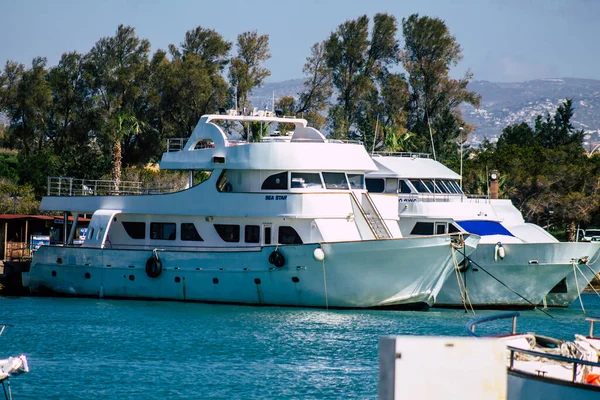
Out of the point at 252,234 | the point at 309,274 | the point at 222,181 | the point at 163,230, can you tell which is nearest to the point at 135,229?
the point at 163,230

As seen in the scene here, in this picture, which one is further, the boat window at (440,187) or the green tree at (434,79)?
the green tree at (434,79)

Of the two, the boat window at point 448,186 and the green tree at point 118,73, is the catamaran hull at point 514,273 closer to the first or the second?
the boat window at point 448,186

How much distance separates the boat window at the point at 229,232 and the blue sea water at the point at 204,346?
244cm

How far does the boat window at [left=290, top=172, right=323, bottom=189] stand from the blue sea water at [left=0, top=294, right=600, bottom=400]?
3861 millimetres

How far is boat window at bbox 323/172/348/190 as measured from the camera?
101 feet

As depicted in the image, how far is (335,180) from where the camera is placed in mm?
30969

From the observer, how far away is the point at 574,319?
30531 mm

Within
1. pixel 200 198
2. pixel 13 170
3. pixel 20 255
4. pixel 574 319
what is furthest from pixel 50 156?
pixel 574 319

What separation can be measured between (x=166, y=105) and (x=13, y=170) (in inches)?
417

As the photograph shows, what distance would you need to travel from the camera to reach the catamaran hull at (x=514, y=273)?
105 feet

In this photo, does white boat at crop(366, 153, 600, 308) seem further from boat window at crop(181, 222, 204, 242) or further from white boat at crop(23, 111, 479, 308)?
boat window at crop(181, 222, 204, 242)

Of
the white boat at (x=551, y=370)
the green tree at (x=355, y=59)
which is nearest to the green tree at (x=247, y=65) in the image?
the green tree at (x=355, y=59)

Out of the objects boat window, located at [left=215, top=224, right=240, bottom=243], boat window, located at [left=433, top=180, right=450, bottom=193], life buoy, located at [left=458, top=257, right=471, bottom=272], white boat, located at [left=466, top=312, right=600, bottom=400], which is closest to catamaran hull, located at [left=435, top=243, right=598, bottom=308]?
life buoy, located at [left=458, top=257, right=471, bottom=272]

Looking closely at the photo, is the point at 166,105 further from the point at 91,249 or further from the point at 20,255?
the point at 91,249
